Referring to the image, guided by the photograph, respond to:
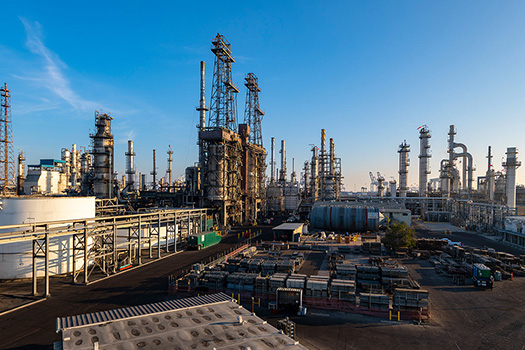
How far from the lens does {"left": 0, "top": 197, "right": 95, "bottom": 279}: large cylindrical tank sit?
30312 mm

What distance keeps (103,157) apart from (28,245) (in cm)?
3920

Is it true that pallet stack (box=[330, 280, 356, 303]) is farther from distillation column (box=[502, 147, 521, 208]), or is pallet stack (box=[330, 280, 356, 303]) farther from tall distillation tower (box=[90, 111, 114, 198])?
distillation column (box=[502, 147, 521, 208])

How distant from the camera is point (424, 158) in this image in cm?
10888

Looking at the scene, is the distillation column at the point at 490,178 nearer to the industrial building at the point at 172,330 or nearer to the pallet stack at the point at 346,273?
the pallet stack at the point at 346,273

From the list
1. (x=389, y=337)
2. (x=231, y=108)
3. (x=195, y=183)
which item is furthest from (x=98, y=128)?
(x=389, y=337)

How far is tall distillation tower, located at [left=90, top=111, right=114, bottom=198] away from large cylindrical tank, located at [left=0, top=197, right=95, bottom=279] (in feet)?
118

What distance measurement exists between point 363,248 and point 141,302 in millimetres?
33929

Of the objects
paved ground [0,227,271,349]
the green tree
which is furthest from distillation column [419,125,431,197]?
paved ground [0,227,271,349]

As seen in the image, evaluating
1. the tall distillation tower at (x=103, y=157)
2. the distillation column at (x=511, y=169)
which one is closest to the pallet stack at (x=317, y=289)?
the tall distillation tower at (x=103, y=157)

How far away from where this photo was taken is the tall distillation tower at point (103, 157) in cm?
6550

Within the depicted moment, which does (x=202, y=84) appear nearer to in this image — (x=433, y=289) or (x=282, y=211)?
(x=282, y=211)

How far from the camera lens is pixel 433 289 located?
28609 mm

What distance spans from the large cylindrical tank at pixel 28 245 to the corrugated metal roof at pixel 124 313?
1895cm

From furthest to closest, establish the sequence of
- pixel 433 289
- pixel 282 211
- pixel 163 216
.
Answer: pixel 282 211, pixel 163 216, pixel 433 289
